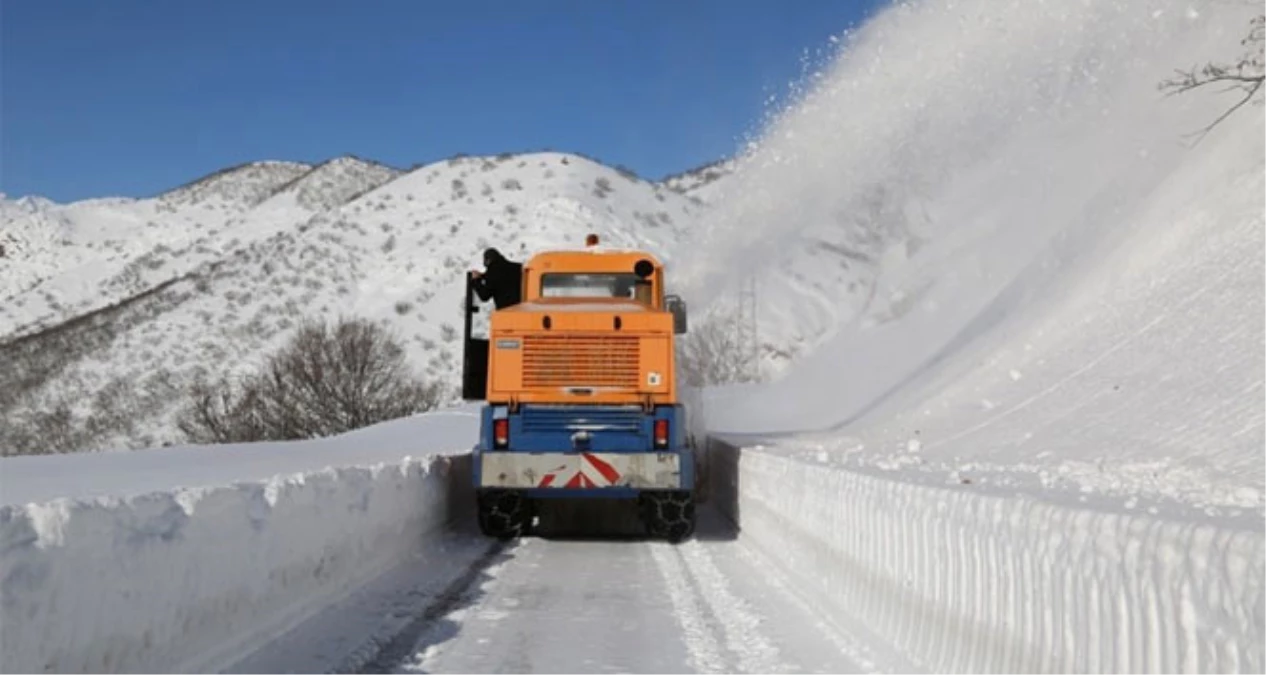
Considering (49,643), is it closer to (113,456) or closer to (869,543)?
(869,543)

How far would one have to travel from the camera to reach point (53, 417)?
53.9m

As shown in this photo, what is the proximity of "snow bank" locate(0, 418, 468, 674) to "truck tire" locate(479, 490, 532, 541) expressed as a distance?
2831 millimetres

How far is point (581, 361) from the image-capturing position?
13.5m

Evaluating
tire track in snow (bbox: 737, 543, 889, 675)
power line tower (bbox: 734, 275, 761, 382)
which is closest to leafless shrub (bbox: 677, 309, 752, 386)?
power line tower (bbox: 734, 275, 761, 382)

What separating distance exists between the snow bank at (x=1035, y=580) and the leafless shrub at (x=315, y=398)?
108 ft

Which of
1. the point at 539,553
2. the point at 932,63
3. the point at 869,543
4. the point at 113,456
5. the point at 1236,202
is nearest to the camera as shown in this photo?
the point at 869,543

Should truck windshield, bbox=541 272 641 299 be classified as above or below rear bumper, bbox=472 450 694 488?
above

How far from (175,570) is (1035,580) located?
420 cm

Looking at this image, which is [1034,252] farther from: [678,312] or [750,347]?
[750,347]

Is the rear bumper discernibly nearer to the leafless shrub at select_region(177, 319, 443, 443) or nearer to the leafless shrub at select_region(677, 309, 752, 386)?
the leafless shrub at select_region(177, 319, 443, 443)

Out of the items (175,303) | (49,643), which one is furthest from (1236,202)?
(175,303)

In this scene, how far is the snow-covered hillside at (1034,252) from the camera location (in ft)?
50.2

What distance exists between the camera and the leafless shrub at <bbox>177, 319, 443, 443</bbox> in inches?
1575

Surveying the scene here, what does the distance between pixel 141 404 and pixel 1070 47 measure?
4176cm
